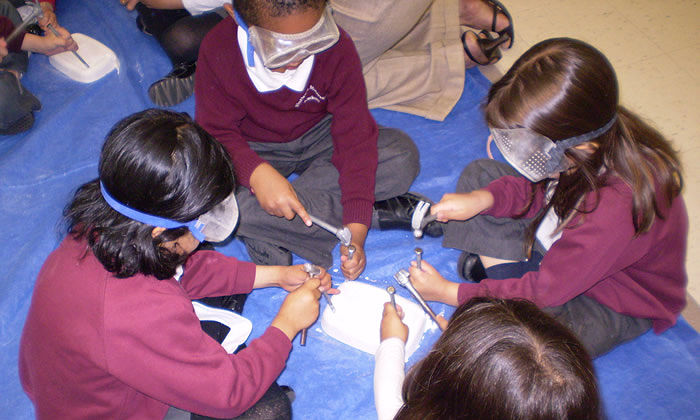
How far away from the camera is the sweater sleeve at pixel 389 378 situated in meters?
0.86

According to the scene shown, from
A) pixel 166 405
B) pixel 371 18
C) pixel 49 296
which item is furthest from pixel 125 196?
pixel 371 18

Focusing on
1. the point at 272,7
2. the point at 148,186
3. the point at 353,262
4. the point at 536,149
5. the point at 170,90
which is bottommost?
the point at 353,262

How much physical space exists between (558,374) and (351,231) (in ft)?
2.17

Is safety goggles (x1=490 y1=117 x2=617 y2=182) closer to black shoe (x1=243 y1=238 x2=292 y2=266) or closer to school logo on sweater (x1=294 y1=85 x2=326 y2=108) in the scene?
school logo on sweater (x1=294 y1=85 x2=326 y2=108)

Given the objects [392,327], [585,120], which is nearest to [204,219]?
[392,327]

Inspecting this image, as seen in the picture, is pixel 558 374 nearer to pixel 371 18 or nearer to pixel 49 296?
pixel 49 296

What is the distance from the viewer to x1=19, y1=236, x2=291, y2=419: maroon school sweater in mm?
685

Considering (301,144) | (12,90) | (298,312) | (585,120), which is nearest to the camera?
(585,120)

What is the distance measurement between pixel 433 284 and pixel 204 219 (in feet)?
1.89

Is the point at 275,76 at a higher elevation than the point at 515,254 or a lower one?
higher

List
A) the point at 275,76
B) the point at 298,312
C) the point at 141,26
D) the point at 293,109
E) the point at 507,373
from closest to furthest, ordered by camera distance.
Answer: the point at 507,373 → the point at 298,312 → the point at 275,76 → the point at 293,109 → the point at 141,26

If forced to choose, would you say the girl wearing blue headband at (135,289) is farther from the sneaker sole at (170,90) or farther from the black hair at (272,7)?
the sneaker sole at (170,90)

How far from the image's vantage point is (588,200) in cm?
90

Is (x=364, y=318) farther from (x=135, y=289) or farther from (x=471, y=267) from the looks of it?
(x=135, y=289)
